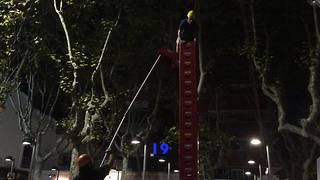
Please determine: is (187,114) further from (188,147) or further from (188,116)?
(188,147)

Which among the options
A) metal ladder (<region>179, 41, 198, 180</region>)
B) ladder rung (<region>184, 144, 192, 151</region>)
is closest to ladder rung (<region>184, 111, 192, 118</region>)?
metal ladder (<region>179, 41, 198, 180</region>)

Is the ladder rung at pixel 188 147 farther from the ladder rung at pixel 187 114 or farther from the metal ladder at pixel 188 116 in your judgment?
the ladder rung at pixel 187 114

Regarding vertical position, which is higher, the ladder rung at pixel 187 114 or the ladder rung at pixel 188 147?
the ladder rung at pixel 187 114

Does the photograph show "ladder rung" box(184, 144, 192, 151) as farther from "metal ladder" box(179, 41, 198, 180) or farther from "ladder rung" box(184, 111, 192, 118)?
"ladder rung" box(184, 111, 192, 118)

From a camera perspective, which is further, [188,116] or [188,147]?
[188,116]

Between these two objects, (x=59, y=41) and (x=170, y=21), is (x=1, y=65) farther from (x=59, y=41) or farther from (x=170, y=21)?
(x=170, y=21)

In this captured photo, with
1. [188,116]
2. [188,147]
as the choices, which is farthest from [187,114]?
[188,147]

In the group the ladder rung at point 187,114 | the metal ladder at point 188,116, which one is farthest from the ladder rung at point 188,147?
the ladder rung at point 187,114

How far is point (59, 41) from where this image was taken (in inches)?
725

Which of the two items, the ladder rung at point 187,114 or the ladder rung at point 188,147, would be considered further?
the ladder rung at point 187,114

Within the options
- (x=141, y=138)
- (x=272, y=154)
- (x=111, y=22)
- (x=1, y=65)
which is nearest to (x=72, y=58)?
(x=111, y=22)

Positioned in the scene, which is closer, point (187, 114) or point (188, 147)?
point (188, 147)

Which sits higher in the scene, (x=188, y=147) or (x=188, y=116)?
(x=188, y=116)

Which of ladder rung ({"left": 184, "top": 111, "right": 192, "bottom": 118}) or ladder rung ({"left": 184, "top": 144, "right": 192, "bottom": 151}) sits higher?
ladder rung ({"left": 184, "top": 111, "right": 192, "bottom": 118})
